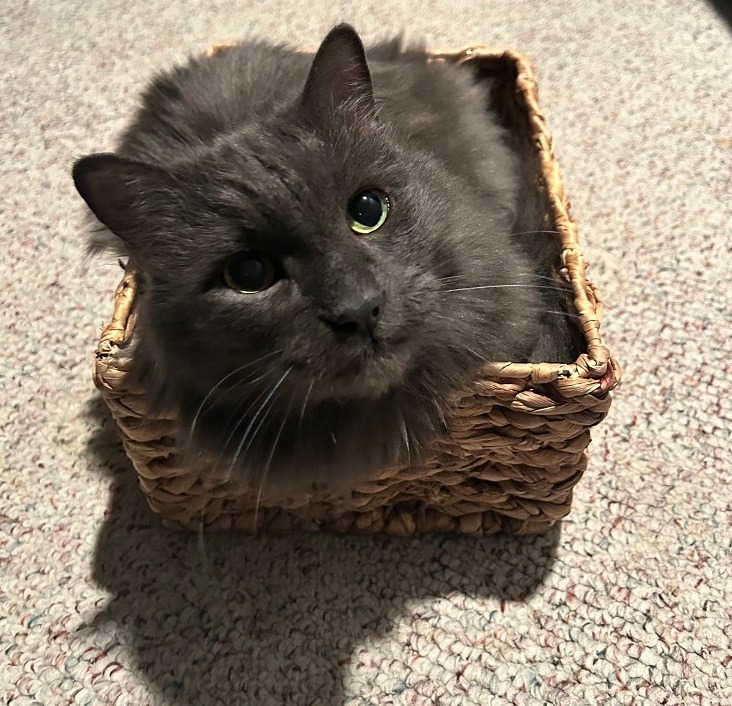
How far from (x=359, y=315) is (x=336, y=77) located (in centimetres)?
32

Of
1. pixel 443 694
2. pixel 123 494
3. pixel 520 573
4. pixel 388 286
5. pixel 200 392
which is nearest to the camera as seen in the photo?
pixel 388 286

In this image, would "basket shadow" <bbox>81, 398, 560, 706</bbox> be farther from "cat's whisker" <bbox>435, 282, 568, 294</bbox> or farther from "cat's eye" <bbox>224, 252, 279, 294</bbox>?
"cat's eye" <bbox>224, 252, 279, 294</bbox>

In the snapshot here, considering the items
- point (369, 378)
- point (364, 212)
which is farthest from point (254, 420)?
point (364, 212)

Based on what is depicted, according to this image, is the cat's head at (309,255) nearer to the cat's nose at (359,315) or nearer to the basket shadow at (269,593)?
the cat's nose at (359,315)

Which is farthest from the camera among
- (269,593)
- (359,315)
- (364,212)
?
(269,593)

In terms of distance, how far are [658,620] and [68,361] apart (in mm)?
1118

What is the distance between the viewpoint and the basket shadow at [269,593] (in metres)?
0.96

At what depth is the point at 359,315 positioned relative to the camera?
65cm

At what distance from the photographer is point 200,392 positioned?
0.81 m

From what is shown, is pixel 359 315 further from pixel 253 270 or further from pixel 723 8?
pixel 723 8

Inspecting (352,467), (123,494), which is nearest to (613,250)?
(352,467)

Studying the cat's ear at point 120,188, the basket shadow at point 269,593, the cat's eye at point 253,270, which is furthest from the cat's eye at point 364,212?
the basket shadow at point 269,593

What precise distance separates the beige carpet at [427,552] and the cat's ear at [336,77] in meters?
0.67

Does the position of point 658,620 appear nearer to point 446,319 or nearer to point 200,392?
point 446,319
